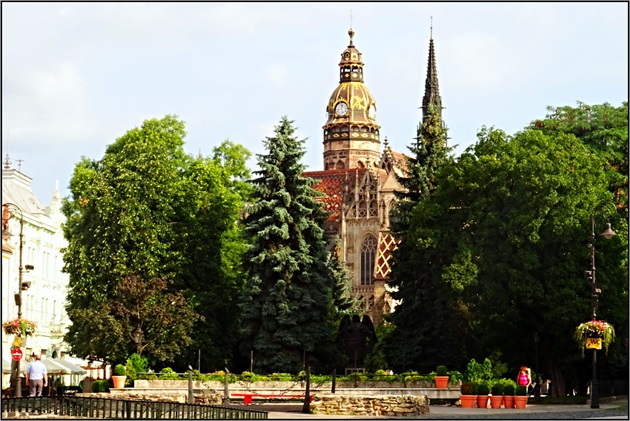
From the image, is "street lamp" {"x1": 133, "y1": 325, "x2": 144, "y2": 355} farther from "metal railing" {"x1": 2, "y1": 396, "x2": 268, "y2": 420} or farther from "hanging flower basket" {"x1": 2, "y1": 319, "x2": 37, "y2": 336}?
"metal railing" {"x1": 2, "y1": 396, "x2": 268, "y2": 420}

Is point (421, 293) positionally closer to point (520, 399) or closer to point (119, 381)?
point (119, 381)

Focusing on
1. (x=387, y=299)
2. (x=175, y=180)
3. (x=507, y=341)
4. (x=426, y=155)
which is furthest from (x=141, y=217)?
(x=387, y=299)

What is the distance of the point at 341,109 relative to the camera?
16225 centimetres

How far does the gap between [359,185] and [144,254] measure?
7878 cm

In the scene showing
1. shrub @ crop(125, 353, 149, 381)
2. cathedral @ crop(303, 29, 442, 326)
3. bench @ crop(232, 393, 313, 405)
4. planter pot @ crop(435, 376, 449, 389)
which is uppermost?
cathedral @ crop(303, 29, 442, 326)

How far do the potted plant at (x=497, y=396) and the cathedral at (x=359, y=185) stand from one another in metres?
68.7

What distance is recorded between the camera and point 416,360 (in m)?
57.1

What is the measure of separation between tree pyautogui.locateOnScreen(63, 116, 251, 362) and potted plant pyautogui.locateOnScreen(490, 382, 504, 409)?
18.0 metres

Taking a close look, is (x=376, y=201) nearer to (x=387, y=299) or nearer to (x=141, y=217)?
(x=387, y=299)

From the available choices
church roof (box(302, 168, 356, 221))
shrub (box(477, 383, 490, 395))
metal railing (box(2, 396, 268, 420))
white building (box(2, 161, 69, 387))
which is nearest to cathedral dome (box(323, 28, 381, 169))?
church roof (box(302, 168, 356, 221))

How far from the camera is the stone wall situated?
37156mm

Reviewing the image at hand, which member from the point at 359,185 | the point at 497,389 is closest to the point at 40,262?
the point at 497,389

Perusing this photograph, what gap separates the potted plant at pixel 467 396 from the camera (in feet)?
143

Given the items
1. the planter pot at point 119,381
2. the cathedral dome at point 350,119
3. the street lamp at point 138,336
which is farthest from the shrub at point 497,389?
the cathedral dome at point 350,119
